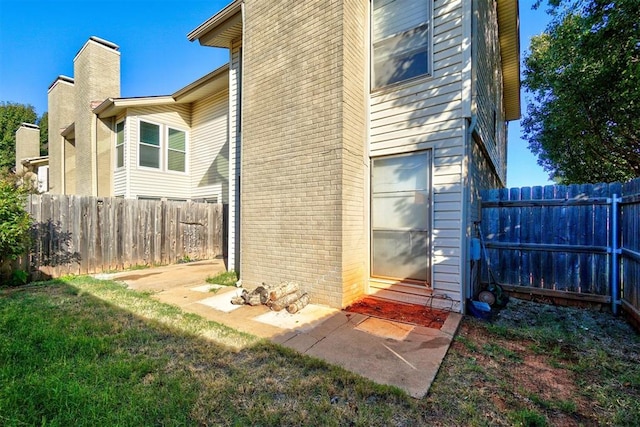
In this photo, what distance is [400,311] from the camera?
14.4 ft

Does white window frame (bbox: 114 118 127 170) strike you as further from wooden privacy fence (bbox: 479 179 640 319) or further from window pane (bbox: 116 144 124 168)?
wooden privacy fence (bbox: 479 179 640 319)

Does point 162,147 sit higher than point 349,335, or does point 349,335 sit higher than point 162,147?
point 162,147

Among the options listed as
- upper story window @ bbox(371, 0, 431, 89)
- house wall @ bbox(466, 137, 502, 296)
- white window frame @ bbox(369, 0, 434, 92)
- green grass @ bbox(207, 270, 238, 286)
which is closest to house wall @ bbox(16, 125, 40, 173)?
green grass @ bbox(207, 270, 238, 286)

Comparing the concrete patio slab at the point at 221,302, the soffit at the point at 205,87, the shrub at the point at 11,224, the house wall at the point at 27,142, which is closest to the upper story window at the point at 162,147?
the soffit at the point at 205,87

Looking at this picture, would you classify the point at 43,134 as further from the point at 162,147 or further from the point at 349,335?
the point at 349,335

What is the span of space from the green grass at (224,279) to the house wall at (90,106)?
778 centimetres

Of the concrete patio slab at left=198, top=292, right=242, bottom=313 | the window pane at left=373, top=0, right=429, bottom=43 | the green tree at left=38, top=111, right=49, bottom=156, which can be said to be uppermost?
the green tree at left=38, top=111, right=49, bottom=156

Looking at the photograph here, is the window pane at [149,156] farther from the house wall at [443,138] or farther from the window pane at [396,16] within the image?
the house wall at [443,138]

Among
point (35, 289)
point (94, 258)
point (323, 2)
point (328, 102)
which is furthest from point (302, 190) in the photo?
point (94, 258)

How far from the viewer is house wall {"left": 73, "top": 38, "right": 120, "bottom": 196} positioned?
11695mm

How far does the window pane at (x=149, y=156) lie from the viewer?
10656 millimetres

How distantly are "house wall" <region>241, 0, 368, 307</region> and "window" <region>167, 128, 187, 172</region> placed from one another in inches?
273

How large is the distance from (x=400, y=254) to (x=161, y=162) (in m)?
10.0

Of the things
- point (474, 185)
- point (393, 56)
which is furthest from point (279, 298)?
point (393, 56)
